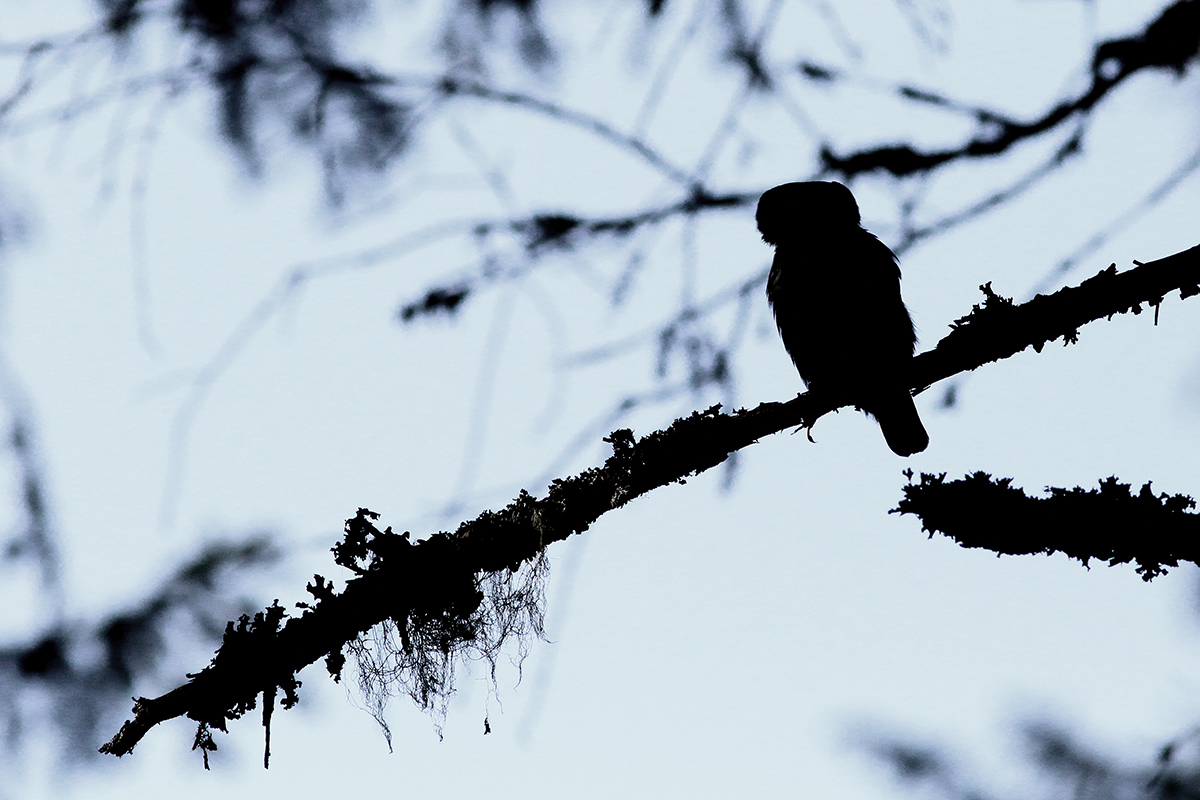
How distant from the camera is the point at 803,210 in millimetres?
3645

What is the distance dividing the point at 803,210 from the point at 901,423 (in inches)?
31.2

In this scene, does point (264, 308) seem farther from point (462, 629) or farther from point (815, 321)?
point (815, 321)

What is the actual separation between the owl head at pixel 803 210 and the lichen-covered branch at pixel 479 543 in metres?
1.48

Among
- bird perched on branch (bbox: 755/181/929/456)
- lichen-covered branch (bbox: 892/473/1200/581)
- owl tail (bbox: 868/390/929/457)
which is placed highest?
bird perched on branch (bbox: 755/181/929/456)

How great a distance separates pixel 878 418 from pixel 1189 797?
5.20ft

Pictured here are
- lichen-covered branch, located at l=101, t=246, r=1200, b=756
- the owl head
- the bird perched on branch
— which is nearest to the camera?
lichen-covered branch, located at l=101, t=246, r=1200, b=756

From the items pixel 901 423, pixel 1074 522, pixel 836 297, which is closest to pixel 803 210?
pixel 836 297

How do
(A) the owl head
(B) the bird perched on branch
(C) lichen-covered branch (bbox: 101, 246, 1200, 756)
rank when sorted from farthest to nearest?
(A) the owl head < (B) the bird perched on branch < (C) lichen-covered branch (bbox: 101, 246, 1200, 756)

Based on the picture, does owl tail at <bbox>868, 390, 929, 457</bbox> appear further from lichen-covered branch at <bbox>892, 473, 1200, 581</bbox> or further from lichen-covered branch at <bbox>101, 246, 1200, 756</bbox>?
lichen-covered branch at <bbox>892, 473, 1200, 581</bbox>

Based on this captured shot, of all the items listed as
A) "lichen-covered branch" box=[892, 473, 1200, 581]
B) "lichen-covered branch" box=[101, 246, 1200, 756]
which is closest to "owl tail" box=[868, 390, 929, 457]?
"lichen-covered branch" box=[101, 246, 1200, 756]

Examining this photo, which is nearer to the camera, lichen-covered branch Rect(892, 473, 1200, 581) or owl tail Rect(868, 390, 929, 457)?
lichen-covered branch Rect(892, 473, 1200, 581)

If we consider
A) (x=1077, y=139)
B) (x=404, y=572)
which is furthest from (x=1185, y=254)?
(x=404, y=572)

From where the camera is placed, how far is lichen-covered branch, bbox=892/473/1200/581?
1489 mm

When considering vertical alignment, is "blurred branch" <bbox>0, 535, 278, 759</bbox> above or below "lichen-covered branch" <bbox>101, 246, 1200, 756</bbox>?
above
